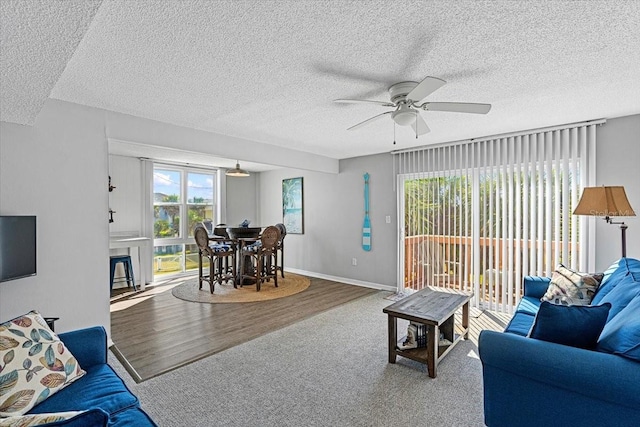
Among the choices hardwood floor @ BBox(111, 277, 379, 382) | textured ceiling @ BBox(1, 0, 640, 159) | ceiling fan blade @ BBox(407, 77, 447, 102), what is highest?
textured ceiling @ BBox(1, 0, 640, 159)

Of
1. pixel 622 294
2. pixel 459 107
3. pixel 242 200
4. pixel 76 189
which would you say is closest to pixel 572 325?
pixel 622 294

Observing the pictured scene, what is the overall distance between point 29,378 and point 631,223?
17.1 ft

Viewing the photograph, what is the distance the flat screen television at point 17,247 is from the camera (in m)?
2.38

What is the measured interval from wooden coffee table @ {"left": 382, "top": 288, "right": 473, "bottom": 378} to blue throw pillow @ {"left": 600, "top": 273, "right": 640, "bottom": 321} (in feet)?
3.51

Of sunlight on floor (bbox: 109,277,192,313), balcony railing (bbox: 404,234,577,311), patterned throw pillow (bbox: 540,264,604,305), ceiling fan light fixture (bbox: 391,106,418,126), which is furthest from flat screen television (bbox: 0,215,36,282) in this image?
balcony railing (bbox: 404,234,577,311)

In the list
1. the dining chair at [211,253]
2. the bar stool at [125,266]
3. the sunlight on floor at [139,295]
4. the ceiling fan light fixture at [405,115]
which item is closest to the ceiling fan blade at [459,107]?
the ceiling fan light fixture at [405,115]

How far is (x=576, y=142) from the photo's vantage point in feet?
12.1

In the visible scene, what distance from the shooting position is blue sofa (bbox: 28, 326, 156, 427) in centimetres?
143

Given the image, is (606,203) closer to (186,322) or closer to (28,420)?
(28,420)

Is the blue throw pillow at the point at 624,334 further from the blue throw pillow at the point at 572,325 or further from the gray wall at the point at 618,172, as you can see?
the gray wall at the point at 618,172

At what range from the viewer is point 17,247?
2475 millimetres

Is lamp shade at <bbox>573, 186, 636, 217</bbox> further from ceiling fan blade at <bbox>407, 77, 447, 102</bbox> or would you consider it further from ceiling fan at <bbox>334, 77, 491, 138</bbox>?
ceiling fan blade at <bbox>407, 77, 447, 102</bbox>

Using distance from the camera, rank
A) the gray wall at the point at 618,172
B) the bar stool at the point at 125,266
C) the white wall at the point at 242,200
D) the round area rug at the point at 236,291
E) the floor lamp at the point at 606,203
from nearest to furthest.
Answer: the floor lamp at the point at 606,203 → the gray wall at the point at 618,172 → the round area rug at the point at 236,291 → the bar stool at the point at 125,266 → the white wall at the point at 242,200

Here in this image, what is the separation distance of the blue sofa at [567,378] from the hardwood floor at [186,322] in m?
2.41
